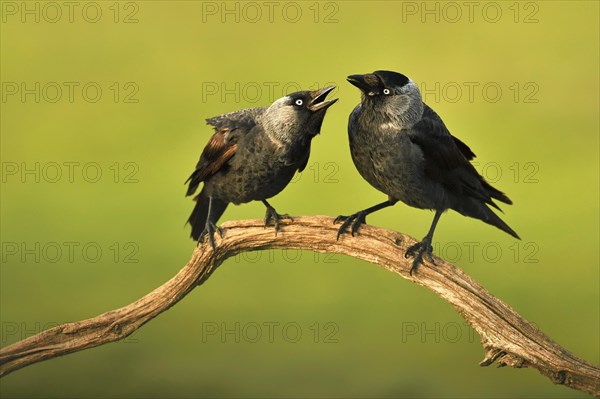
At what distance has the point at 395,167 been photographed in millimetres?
6195

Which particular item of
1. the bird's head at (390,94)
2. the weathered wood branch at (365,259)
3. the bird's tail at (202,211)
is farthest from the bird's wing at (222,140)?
the bird's head at (390,94)

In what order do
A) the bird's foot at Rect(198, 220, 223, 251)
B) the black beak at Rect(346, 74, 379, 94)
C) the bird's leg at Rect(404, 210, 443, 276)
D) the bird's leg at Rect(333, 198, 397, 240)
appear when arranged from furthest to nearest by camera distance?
the bird's foot at Rect(198, 220, 223, 251)
the bird's leg at Rect(333, 198, 397, 240)
the bird's leg at Rect(404, 210, 443, 276)
the black beak at Rect(346, 74, 379, 94)

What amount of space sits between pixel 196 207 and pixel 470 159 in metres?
2.11

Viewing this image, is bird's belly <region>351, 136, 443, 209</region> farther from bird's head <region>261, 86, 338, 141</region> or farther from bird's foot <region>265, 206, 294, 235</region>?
bird's foot <region>265, 206, 294, 235</region>

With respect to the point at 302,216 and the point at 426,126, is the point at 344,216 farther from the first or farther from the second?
the point at 426,126

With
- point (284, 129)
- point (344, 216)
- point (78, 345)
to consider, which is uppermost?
point (284, 129)

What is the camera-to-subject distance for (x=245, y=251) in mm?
6836

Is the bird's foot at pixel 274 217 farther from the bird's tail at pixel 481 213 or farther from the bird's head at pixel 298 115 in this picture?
the bird's tail at pixel 481 213

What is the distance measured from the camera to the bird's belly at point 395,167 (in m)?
6.20

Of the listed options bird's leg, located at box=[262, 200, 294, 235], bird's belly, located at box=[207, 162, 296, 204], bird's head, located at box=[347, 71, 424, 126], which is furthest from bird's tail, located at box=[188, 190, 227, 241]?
A: bird's head, located at box=[347, 71, 424, 126]

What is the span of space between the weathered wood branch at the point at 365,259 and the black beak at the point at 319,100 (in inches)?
33.6

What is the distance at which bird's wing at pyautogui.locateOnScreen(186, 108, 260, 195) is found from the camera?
21.6 feet

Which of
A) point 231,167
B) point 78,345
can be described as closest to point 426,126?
point 231,167

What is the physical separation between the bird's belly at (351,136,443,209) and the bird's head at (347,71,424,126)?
175mm
